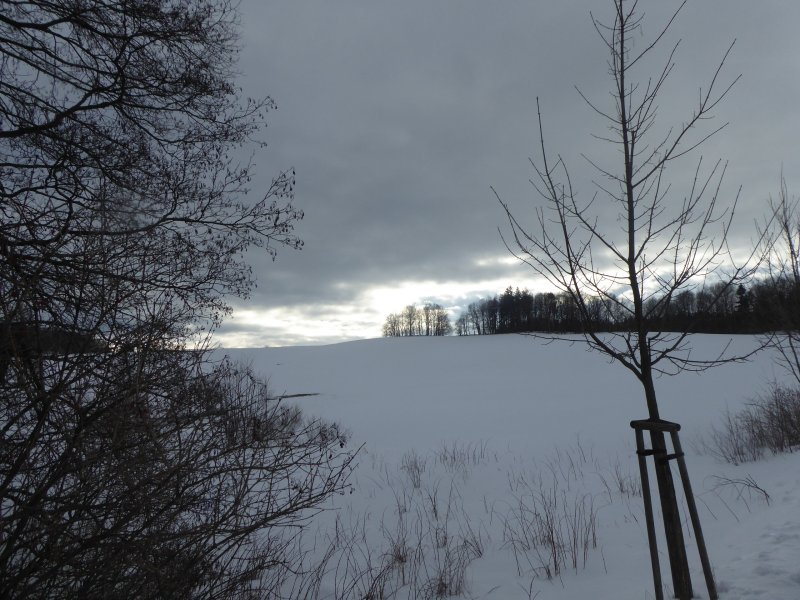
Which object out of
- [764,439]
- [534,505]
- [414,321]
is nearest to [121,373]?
[534,505]

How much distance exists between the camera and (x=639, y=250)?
10.3ft

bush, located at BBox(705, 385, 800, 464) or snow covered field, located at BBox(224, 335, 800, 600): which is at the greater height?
bush, located at BBox(705, 385, 800, 464)

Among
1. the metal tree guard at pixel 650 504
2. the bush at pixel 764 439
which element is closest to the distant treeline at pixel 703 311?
the metal tree guard at pixel 650 504

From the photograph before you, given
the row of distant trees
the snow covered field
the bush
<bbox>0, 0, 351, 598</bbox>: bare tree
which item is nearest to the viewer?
<bbox>0, 0, 351, 598</bbox>: bare tree

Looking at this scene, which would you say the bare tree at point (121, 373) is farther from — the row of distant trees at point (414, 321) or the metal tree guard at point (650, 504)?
the row of distant trees at point (414, 321)

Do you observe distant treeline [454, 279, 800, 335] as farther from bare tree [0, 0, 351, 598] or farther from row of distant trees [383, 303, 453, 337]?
row of distant trees [383, 303, 453, 337]

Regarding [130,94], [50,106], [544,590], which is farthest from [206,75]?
[544,590]

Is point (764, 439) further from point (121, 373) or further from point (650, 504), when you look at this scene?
point (121, 373)

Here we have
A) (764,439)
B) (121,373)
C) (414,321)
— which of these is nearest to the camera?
(121,373)

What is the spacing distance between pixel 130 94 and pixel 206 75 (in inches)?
32.9

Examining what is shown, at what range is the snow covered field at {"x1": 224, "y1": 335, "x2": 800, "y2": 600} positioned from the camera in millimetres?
4047

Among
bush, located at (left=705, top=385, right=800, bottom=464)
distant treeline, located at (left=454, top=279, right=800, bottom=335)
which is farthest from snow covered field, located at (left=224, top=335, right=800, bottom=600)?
distant treeline, located at (left=454, top=279, right=800, bottom=335)

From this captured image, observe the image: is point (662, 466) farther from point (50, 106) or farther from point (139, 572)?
point (50, 106)

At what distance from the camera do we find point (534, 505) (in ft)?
19.5
